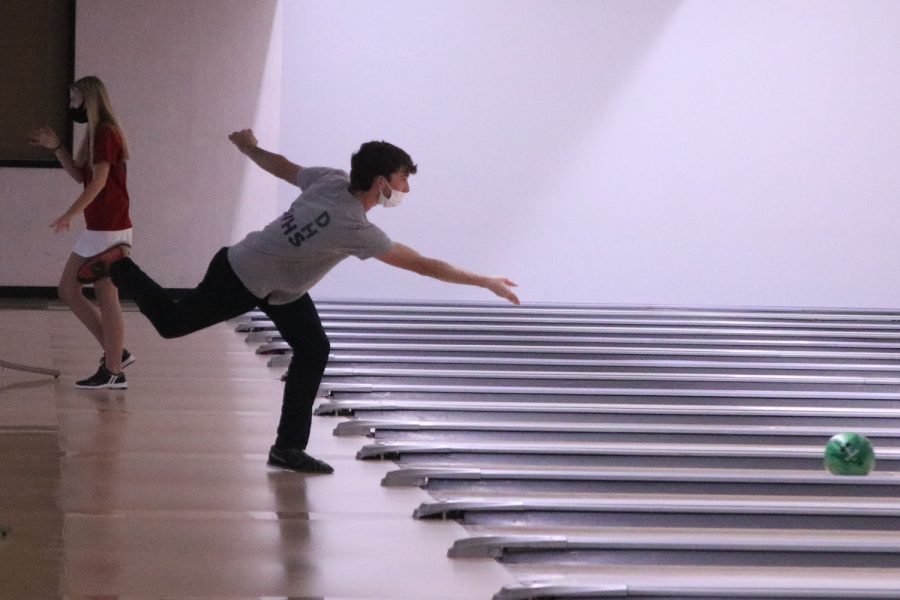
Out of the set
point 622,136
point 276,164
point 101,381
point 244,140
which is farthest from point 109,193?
point 622,136

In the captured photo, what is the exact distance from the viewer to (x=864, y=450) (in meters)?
4.58

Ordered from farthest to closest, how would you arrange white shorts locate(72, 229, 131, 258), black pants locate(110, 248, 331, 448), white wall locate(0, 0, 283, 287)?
white wall locate(0, 0, 283, 287)
white shorts locate(72, 229, 131, 258)
black pants locate(110, 248, 331, 448)

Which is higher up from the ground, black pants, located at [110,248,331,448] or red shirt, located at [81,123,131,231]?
red shirt, located at [81,123,131,231]

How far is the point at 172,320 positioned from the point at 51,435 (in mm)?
706

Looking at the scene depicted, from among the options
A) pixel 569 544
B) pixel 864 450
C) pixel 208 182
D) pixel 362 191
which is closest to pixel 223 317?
pixel 362 191

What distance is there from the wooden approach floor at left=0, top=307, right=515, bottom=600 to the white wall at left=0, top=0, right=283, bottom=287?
137 inches

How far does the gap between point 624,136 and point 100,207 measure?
7.32 meters

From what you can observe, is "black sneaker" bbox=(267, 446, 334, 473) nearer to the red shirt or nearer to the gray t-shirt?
the gray t-shirt

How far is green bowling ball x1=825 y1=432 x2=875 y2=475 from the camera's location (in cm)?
457

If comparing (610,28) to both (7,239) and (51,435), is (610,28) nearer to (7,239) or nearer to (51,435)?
(7,239)

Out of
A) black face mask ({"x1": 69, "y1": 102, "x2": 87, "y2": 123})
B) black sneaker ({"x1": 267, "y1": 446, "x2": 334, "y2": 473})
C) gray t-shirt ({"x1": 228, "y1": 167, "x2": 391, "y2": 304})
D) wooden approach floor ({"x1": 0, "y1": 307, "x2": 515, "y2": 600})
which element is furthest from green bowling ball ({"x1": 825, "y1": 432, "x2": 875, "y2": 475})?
black face mask ({"x1": 69, "y1": 102, "x2": 87, "y2": 123})

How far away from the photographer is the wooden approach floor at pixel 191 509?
12.0 ft

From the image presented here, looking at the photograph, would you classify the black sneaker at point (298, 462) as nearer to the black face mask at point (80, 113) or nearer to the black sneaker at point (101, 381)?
the black sneaker at point (101, 381)

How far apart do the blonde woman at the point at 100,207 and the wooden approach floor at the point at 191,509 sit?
27 centimetres
